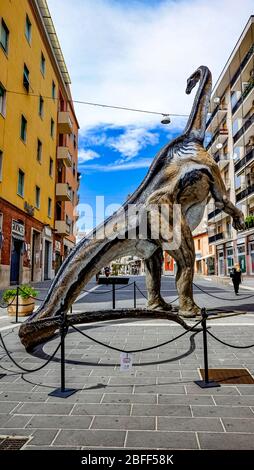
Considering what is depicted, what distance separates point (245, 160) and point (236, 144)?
270 cm

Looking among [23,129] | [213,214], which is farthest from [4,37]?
[213,214]

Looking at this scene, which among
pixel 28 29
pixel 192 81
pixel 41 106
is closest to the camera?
pixel 192 81

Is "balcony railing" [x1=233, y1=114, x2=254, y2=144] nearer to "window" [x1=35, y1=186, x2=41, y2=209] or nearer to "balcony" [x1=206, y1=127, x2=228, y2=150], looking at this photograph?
"balcony" [x1=206, y1=127, x2=228, y2=150]

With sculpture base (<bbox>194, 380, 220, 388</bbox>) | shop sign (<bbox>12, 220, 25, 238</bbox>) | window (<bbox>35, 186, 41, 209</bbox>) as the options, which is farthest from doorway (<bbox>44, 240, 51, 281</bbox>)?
sculpture base (<bbox>194, 380, 220, 388</bbox>)

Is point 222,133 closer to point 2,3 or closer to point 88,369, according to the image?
point 2,3

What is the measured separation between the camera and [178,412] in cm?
292

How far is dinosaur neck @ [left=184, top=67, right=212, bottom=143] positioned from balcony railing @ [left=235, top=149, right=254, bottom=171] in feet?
74.5

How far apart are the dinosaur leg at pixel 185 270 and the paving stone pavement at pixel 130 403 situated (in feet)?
4.61

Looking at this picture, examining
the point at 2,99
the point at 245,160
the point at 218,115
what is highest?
the point at 218,115

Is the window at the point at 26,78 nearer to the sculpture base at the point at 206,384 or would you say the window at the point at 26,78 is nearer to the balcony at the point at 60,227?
the balcony at the point at 60,227

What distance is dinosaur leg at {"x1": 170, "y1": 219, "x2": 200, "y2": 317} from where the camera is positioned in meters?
6.51

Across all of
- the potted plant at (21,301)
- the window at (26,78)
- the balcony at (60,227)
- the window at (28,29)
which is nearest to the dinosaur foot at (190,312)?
the potted plant at (21,301)

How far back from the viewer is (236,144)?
105ft

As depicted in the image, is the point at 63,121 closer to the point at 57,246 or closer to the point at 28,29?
the point at 28,29
